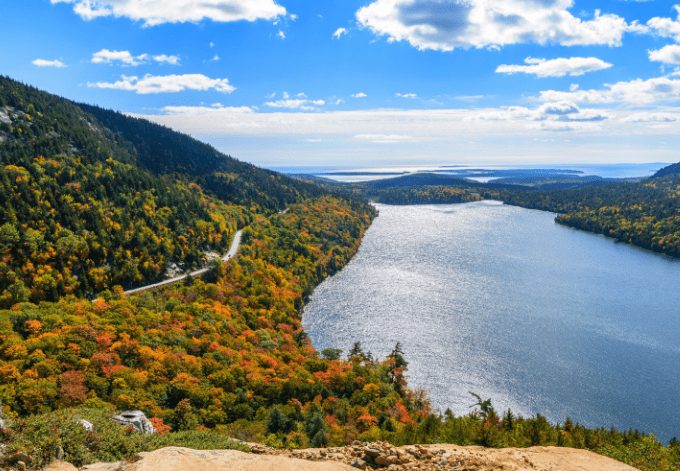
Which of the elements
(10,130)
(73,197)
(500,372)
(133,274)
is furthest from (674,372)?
(10,130)

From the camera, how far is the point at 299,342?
120 m

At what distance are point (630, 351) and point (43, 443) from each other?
140236mm

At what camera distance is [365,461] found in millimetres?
29016

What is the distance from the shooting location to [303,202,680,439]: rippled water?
313 feet

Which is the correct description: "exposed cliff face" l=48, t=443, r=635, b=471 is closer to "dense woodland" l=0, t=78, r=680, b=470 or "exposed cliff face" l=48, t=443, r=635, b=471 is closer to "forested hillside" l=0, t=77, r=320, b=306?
"dense woodland" l=0, t=78, r=680, b=470

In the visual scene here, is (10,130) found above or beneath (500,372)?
above

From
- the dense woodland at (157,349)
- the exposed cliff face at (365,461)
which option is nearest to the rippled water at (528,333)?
the dense woodland at (157,349)

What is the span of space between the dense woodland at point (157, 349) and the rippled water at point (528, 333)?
1058 centimetres

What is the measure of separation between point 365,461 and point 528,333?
117111mm

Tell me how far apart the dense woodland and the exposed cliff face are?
20.0 ft

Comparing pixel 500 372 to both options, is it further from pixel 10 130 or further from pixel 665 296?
pixel 10 130

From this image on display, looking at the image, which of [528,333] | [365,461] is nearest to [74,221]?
[365,461]

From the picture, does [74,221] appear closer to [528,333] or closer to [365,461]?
[365,461]

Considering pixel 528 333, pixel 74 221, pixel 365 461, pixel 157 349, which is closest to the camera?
pixel 365 461
